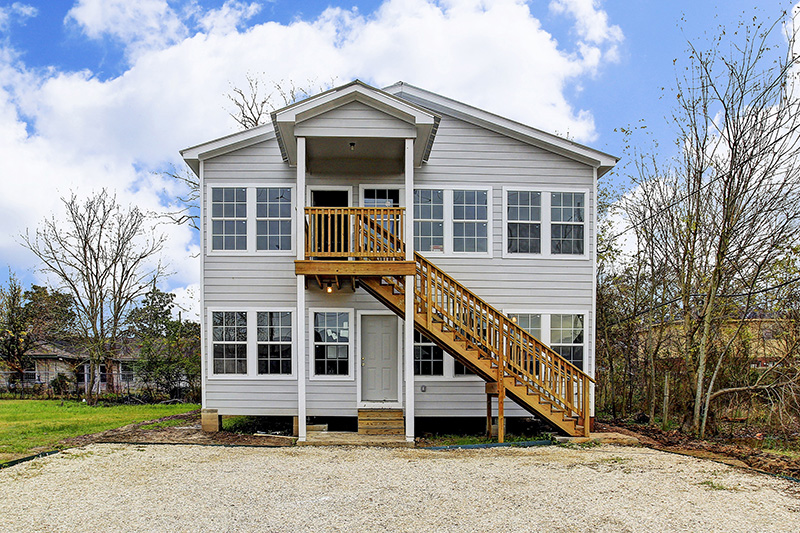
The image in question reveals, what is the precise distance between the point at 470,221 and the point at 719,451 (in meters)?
6.14

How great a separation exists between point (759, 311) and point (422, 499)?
8832 millimetres

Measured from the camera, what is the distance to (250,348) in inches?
452

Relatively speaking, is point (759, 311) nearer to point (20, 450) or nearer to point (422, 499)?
point (422, 499)

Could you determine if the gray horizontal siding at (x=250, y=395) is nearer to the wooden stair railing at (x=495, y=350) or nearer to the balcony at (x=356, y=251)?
the balcony at (x=356, y=251)

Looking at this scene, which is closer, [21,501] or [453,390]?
[21,501]

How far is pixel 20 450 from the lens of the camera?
9648 millimetres

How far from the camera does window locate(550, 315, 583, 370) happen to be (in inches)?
458

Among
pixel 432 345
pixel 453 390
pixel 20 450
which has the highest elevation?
pixel 432 345

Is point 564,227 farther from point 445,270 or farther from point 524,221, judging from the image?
point 445,270

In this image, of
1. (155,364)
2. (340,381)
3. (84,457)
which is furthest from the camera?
(155,364)

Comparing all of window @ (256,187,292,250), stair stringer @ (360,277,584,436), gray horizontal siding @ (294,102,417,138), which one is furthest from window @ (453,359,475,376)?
gray horizontal siding @ (294,102,417,138)

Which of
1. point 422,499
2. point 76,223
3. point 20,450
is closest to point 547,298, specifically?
point 422,499

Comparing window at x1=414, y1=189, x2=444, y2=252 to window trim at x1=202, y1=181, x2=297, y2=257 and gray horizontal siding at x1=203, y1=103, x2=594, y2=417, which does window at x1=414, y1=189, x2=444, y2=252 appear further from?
window trim at x1=202, y1=181, x2=297, y2=257

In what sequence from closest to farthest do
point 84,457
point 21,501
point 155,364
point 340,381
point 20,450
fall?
1. point 21,501
2. point 84,457
3. point 20,450
4. point 340,381
5. point 155,364
